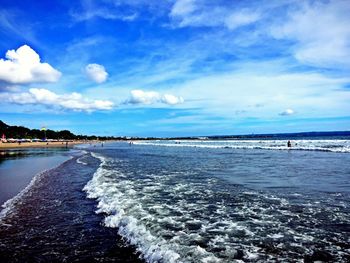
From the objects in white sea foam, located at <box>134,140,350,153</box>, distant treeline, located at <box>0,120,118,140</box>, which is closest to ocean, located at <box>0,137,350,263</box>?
white sea foam, located at <box>134,140,350,153</box>

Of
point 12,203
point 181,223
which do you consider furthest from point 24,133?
point 181,223

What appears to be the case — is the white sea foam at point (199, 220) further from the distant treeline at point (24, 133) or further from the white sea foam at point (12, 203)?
the distant treeline at point (24, 133)

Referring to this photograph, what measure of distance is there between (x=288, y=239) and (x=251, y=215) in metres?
2.19

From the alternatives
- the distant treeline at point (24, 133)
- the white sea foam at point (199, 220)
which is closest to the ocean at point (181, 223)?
the white sea foam at point (199, 220)

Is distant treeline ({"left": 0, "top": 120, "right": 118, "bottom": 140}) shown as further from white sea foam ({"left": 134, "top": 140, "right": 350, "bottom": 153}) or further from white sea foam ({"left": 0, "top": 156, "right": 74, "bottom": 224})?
white sea foam ({"left": 0, "top": 156, "right": 74, "bottom": 224})

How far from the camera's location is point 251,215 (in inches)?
369

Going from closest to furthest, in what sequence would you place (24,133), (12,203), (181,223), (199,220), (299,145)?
(181,223) → (199,220) → (12,203) → (299,145) → (24,133)

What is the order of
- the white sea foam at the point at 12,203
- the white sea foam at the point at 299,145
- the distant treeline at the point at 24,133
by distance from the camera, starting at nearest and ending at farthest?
the white sea foam at the point at 12,203, the white sea foam at the point at 299,145, the distant treeline at the point at 24,133

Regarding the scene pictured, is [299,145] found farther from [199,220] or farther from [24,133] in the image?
[24,133]

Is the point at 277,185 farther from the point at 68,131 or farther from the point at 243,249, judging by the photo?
the point at 68,131

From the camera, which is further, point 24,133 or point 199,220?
point 24,133

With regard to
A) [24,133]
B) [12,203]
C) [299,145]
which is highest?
[24,133]

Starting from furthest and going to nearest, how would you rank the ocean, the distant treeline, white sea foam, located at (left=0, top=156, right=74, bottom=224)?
the distant treeline, white sea foam, located at (left=0, top=156, right=74, bottom=224), the ocean

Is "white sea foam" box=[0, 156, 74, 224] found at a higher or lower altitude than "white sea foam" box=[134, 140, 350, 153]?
lower
